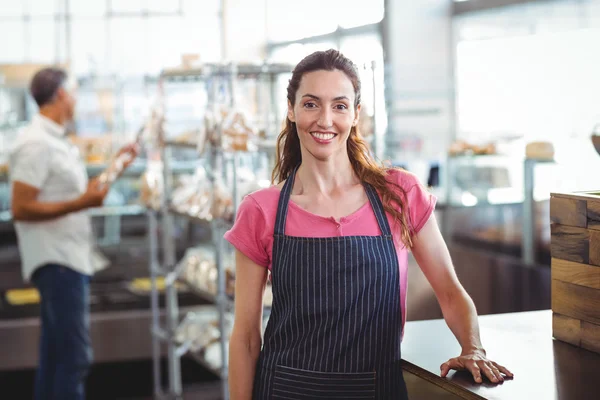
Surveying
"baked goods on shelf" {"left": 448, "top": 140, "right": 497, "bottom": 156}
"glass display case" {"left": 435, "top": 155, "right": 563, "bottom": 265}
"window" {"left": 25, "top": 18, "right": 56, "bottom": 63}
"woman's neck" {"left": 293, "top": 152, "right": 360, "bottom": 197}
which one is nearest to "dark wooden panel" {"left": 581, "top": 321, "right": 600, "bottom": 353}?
"woman's neck" {"left": 293, "top": 152, "right": 360, "bottom": 197}

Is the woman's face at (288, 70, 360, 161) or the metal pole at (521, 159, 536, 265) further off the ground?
the woman's face at (288, 70, 360, 161)

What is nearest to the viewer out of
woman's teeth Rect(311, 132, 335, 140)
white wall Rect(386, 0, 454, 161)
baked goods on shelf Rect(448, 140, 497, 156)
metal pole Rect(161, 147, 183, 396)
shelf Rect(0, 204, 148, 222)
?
woman's teeth Rect(311, 132, 335, 140)

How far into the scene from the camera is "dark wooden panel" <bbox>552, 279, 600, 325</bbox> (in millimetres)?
1714

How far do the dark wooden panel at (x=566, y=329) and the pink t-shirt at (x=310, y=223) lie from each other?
1.13ft

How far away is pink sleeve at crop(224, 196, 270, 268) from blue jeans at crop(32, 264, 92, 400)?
2.04 m

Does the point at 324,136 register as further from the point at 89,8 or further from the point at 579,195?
the point at 89,8

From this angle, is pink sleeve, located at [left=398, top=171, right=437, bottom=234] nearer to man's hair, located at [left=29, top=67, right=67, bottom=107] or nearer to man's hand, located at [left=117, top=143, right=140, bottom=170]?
man's hair, located at [left=29, top=67, right=67, bottom=107]

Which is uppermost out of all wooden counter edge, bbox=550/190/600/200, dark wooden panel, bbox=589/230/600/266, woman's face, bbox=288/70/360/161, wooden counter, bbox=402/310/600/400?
woman's face, bbox=288/70/360/161

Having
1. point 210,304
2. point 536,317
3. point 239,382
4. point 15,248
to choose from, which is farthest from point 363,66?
point 15,248

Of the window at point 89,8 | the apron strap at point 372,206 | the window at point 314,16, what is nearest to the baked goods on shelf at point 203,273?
the apron strap at point 372,206

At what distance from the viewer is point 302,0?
8578mm

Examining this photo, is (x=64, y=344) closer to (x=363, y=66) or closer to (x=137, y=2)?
(x=363, y=66)

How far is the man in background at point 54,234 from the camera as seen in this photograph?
3637 mm

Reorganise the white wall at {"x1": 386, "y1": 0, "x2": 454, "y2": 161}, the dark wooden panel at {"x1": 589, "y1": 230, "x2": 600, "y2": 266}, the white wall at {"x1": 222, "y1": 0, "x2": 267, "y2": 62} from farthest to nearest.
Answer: the white wall at {"x1": 222, "y1": 0, "x2": 267, "y2": 62}
the white wall at {"x1": 386, "y1": 0, "x2": 454, "y2": 161}
the dark wooden panel at {"x1": 589, "y1": 230, "x2": 600, "y2": 266}
